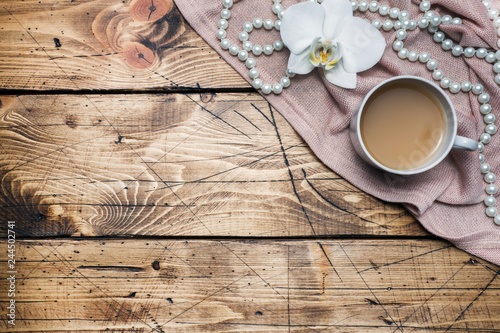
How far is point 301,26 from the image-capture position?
1.59 feet

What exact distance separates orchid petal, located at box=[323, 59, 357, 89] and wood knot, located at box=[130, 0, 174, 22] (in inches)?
9.7

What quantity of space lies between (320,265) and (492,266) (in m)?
0.24

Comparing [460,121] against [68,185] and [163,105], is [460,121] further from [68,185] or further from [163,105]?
[68,185]

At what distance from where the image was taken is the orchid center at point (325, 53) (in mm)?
→ 480

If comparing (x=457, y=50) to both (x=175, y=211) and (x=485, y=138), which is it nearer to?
(x=485, y=138)

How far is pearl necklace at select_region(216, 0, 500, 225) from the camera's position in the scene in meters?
0.51

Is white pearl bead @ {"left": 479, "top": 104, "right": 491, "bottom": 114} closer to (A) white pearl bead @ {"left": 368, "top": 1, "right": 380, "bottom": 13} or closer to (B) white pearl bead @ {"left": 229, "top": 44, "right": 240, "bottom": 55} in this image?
(A) white pearl bead @ {"left": 368, "top": 1, "right": 380, "bottom": 13}

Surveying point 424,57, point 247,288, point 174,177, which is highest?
point 424,57

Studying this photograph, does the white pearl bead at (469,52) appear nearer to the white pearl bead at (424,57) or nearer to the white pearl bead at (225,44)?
the white pearl bead at (424,57)

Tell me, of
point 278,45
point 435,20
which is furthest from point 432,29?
point 278,45

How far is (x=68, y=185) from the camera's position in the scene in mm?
513

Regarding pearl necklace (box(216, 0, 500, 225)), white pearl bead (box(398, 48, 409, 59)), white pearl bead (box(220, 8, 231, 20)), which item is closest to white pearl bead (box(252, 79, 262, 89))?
pearl necklace (box(216, 0, 500, 225))

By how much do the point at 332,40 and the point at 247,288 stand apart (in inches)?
14.0

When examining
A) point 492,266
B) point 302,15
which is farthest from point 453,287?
point 302,15
